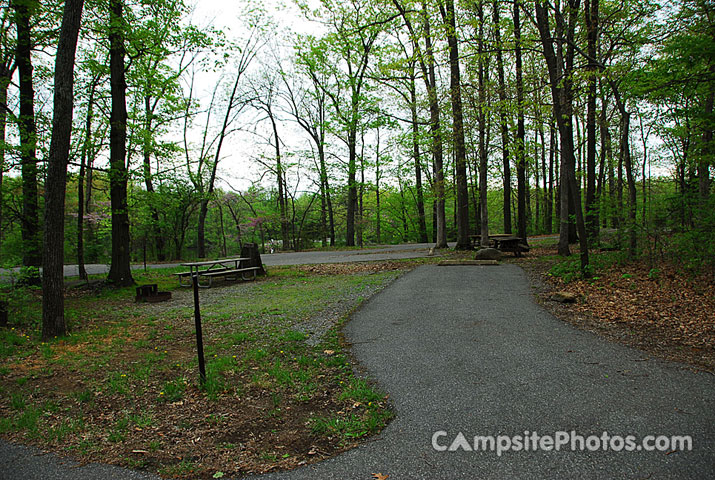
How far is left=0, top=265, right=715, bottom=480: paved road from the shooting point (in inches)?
97.6

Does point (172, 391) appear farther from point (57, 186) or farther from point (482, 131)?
point (482, 131)

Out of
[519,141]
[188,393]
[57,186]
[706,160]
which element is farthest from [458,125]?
[188,393]

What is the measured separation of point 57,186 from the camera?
19.4 feet

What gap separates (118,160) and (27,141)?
1854 mm

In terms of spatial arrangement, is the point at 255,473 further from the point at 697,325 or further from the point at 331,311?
the point at 697,325

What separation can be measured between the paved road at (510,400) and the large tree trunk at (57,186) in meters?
3.68

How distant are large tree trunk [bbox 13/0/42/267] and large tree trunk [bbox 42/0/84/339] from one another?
11.2ft

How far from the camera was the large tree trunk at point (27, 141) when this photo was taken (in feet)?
29.8

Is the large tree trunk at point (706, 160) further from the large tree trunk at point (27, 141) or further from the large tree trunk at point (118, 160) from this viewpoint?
the large tree trunk at point (27, 141)

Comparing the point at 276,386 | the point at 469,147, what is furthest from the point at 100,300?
the point at 469,147

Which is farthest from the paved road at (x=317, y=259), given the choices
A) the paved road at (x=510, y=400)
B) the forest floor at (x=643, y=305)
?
the paved road at (x=510, y=400)

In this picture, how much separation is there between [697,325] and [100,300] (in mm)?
11399

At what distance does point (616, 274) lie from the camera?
838cm

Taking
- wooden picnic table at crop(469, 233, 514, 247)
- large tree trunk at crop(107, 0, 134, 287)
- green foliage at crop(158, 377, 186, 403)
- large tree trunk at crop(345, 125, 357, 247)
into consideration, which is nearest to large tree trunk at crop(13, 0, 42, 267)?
large tree trunk at crop(107, 0, 134, 287)
